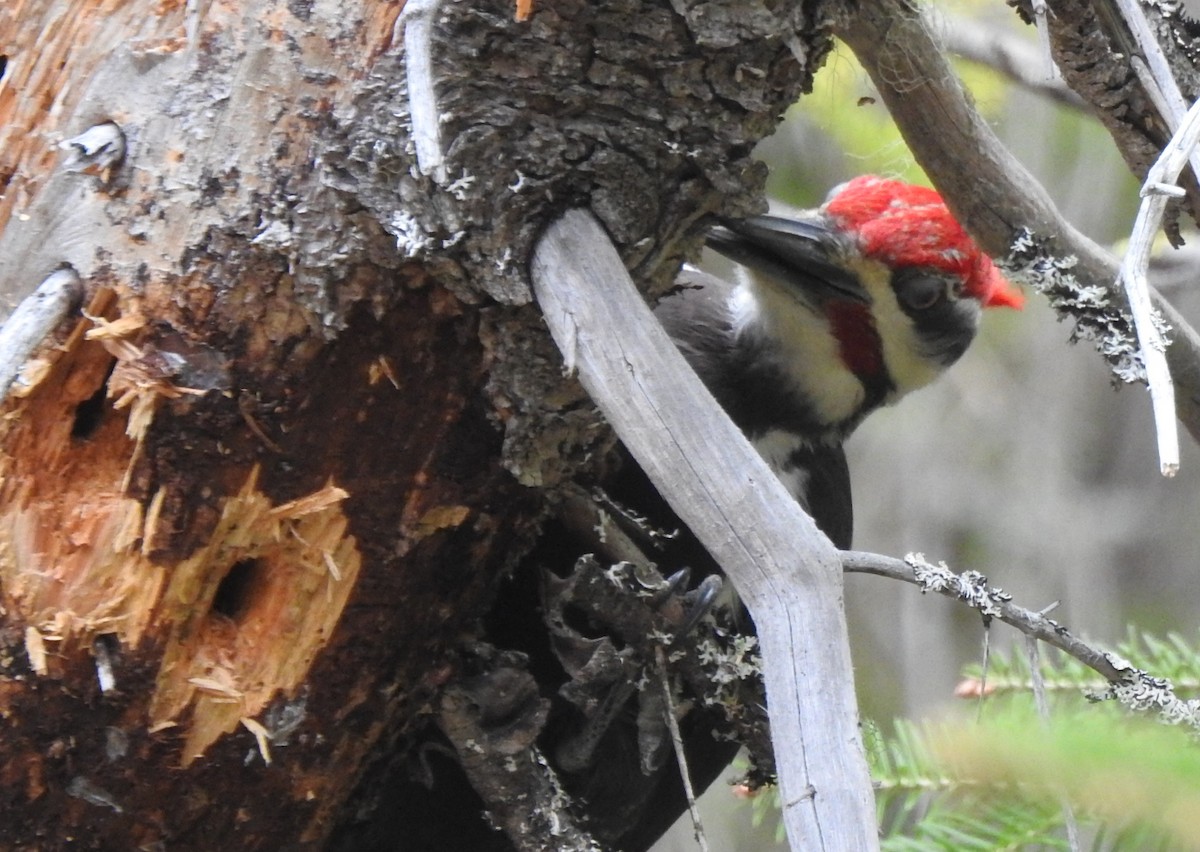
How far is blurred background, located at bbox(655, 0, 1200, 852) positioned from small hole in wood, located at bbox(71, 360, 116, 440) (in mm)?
3065

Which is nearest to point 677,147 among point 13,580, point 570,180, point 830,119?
point 570,180

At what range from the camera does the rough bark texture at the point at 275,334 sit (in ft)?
3.32

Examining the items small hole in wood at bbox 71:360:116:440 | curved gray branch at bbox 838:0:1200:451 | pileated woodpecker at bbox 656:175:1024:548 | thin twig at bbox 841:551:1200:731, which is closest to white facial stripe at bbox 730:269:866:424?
pileated woodpecker at bbox 656:175:1024:548

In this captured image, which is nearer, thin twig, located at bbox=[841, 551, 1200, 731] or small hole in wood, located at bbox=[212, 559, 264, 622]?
→ thin twig, located at bbox=[841, 551, 1200, 731]

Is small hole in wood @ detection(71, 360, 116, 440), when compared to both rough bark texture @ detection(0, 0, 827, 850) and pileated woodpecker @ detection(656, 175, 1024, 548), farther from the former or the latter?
pileated woodpecker @ detection(656, 175, 1024, 548)

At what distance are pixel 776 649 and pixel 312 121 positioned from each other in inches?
22.7

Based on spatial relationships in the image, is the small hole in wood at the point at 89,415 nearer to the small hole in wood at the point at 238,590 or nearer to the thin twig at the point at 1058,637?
the small hole in wood at the point at 238,590

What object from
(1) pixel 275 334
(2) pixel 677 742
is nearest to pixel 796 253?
(2) pixel 677 742

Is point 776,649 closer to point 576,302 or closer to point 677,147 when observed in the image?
point 576,302

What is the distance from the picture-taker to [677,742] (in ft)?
4.29

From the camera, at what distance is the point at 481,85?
997 millimetres

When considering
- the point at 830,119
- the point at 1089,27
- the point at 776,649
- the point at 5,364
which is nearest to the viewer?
the point at 776,649

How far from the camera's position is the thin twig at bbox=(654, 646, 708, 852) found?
120cm

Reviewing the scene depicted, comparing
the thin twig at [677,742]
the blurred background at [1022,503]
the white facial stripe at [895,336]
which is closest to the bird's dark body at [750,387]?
the white facial stripe at [895,336]
